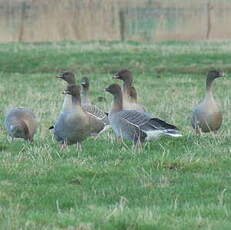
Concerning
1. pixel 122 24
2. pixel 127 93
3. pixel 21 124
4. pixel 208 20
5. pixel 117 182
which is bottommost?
pixel 117 182

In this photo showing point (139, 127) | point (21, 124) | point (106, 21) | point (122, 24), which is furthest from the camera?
point (122, 24)

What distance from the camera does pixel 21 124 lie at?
36.4 ft

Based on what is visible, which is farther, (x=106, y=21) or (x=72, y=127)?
(x=106, y=21)

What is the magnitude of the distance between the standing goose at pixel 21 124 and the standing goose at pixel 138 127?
121 cm

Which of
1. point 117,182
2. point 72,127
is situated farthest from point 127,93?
point 117,182

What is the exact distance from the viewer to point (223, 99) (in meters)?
18.1

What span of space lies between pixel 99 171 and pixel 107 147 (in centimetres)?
180

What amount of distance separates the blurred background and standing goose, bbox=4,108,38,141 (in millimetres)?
27282

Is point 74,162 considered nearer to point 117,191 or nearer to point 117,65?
point 117,191

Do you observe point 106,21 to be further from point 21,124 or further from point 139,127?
point 139,127

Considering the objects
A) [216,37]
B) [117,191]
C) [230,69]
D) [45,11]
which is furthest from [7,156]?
[216,37]

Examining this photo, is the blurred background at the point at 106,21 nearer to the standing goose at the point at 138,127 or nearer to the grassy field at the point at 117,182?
the grassy field at the point at 117,182

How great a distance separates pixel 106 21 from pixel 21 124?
97.9 ft

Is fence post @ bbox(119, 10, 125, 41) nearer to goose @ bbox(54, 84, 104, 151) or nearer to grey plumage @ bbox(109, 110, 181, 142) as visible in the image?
grey plumage @ bbox(109, 110, 181, 142)
